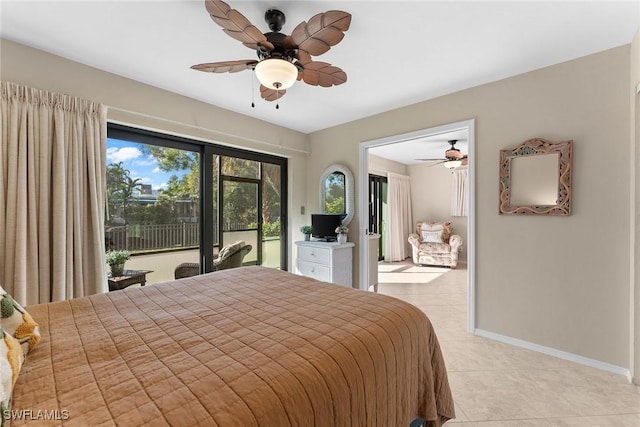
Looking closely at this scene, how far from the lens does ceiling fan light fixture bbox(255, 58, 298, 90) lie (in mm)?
1566

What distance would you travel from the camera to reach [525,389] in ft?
A: 6.07

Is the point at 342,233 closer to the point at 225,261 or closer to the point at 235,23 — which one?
the point at 225,261

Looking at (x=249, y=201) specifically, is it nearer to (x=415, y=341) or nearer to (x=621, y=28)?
(x=415, y=341)

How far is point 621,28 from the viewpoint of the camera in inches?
71.9

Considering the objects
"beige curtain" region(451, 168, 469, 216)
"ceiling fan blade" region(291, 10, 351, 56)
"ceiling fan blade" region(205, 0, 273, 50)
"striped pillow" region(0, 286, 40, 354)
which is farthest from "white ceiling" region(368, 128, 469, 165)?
"striped pillow" region(0, 286, 40, 354)

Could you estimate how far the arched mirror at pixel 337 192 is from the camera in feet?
12.3

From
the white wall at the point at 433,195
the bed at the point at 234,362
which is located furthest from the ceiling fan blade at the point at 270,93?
the white wall at the point at 433,195

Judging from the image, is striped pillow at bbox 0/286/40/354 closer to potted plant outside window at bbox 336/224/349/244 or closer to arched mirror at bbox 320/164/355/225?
potted plant outside window at bbox 336/224/349/244

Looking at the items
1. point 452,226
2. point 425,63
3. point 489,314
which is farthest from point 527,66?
point 452,226

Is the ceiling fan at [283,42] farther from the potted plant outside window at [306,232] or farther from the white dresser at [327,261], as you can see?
the potted plant outside window at [306,232]

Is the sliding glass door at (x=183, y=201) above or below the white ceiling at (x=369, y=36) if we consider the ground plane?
below

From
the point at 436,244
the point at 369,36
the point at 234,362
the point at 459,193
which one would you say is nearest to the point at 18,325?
the point at 234,362

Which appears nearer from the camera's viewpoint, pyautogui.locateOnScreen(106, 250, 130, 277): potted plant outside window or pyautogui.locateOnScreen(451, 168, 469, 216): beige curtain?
pyautogui.locateOnScreen(106, 250, 130, 277): potted plant outside window

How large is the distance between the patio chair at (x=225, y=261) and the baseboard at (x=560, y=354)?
2849 millimetres
